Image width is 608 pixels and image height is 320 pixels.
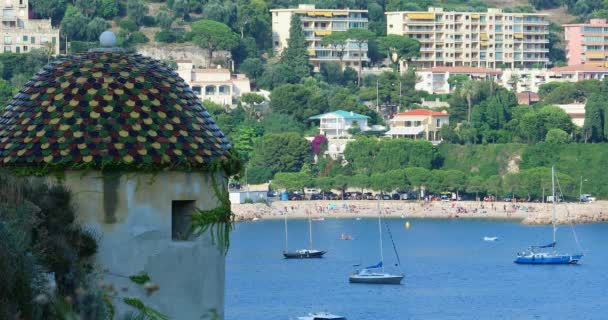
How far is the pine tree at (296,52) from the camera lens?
139 metres

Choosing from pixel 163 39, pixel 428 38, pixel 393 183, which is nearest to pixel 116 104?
pixel 393 183

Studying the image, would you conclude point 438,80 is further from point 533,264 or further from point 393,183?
point 533,264

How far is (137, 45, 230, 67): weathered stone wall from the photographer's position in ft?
450

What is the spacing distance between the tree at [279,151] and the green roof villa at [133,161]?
107 meters

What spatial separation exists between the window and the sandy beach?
10078 cm

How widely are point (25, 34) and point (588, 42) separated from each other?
4871 cm

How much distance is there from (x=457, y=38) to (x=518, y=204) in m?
43.5

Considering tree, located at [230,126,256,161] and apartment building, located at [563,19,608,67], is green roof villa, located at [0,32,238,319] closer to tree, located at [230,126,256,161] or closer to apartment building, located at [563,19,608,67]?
tree, located at [230,126,256,161]

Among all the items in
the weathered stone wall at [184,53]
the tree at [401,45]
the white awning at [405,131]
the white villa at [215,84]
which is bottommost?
the white awning at [405,131]

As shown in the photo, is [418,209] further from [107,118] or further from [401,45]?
[107,118]

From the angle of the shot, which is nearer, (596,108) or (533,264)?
(533,264)

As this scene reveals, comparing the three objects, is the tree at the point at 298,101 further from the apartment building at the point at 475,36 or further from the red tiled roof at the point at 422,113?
the apartment building at the point at 475,36

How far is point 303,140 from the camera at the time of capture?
4601 inches

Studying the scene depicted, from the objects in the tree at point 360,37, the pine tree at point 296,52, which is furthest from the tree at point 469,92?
the tree at point 360,37
